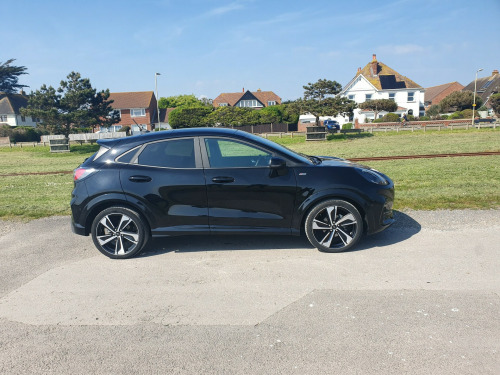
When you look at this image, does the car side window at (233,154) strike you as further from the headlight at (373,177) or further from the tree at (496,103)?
the tree at (496,103)

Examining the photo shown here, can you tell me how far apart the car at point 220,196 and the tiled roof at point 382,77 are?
6092cm

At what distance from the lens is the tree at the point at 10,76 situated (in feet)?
229

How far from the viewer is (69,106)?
34.8 m

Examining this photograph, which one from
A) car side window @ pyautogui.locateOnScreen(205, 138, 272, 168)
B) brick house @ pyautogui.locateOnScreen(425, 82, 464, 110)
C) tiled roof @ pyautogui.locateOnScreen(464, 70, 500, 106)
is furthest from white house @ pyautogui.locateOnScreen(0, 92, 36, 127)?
tiled roof @ pyautogui.locateOnScreen(464, 70, 500, 106)

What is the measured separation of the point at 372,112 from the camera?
187 ft

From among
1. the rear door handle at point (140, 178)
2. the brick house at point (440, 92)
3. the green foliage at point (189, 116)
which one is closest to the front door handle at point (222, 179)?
the rear door handle at point (140, 178)

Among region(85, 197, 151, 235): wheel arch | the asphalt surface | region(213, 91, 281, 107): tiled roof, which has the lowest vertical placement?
the asphalt surface

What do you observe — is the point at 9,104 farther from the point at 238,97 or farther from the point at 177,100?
the point at 238,97

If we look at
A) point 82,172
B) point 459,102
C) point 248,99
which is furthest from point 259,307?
point 248,99

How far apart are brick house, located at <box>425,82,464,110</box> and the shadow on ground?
8403 centimetres

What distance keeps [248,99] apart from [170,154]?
7514 cm

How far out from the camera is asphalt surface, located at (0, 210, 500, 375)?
2896mm

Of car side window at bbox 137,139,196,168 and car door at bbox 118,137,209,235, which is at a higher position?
car side window at bbox 137,139,196,168

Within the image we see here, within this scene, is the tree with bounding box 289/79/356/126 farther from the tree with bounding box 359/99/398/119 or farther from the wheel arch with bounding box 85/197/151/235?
the wheel arch with bounding box 85/197/151/235
